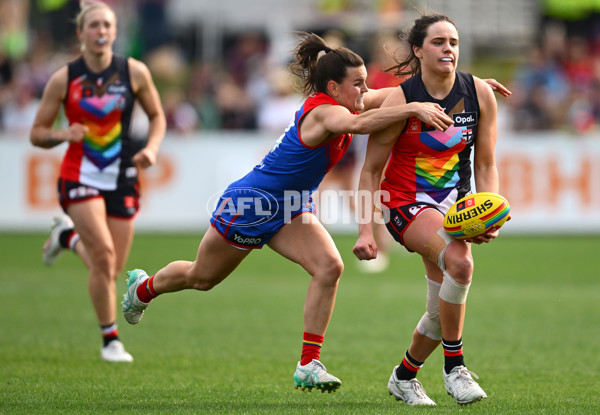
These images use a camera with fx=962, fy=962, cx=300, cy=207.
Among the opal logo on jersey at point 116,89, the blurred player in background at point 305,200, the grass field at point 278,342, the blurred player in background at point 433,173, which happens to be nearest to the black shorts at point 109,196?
the opal logo on jersey at point 116,89

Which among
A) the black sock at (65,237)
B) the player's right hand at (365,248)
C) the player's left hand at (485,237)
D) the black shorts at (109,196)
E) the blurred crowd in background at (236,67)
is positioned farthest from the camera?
the blurred crowd in background at (236,67)

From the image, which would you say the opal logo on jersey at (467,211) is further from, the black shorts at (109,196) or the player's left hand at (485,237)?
the black shorts at (109,196)

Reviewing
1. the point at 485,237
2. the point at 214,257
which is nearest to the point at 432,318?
the point at 485,237

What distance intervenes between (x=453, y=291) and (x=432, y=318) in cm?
40

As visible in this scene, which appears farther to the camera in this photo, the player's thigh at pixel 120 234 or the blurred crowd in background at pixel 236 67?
the blurred crowd in background at pixel 236 67

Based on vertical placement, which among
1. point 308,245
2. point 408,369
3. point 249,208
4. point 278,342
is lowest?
point 278,342

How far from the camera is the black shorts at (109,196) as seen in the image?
7.44 meters

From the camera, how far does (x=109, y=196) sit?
7.58 meters

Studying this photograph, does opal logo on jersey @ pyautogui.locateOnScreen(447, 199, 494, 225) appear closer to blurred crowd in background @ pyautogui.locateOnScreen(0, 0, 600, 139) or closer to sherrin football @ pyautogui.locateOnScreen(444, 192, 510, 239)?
sherrin football @ pyautogui.locateOnScreen(444, 192, 510, 239)

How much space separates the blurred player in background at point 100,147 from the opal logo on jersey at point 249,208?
1.52 m

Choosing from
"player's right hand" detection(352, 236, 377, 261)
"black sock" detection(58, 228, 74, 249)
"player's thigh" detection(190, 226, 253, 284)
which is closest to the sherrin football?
"player's right hand" detection(352, 236, 377, 261)

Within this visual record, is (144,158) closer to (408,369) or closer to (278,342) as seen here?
(278,342)

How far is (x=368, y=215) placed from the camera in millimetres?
5699

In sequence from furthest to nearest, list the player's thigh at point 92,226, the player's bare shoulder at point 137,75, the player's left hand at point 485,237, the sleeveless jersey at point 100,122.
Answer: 1. the player's bare shoulder at point 137,75
2. the sleeveless jersey at point 100,122
3. the player's thigh at point 92,226
4. the player's left hand at point 485,237
